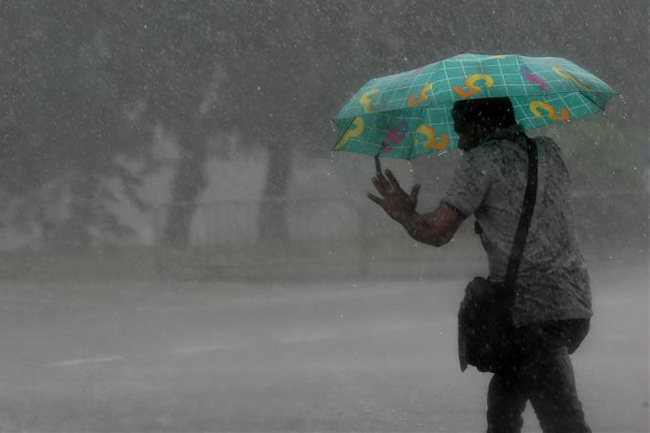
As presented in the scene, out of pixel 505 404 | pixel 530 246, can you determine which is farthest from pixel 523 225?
pixel 505 404

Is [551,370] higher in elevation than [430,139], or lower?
lower

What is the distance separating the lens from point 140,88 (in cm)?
2325

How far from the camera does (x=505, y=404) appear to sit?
4.48 metres

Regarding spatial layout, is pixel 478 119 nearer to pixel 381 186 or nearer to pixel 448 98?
pixel 448 98

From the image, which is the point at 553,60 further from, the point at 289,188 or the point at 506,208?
the point at 289,188

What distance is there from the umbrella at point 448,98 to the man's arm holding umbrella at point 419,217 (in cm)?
29

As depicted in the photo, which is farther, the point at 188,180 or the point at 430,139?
the point at 188,180

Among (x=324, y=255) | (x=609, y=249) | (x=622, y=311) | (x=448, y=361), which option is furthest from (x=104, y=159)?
(x=448, y=361)

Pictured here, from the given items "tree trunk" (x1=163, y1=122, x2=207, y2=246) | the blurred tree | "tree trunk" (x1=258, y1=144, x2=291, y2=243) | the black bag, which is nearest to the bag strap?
the black bag

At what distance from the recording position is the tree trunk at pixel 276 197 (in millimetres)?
22172

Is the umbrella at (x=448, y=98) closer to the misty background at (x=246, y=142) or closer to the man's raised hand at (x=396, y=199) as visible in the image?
the man's raised hand at (x=396, y=199)

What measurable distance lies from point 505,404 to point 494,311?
0.40m

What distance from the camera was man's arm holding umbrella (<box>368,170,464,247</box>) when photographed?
4.21 meters

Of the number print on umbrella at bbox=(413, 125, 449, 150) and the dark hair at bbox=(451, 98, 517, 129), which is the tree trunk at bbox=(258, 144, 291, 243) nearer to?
the number print on umbrella at bbox=(413, 125, 449, 150)
